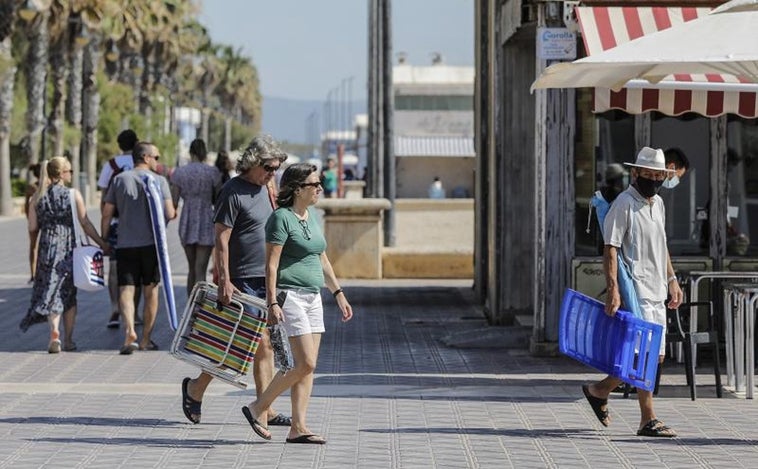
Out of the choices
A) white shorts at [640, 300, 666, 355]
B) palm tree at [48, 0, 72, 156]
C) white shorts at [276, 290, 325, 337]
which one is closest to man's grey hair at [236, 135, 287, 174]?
white shorts at [276, 290, 325, 337]

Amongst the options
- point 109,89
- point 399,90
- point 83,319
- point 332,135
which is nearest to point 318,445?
point 83,319

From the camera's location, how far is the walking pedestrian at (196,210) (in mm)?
15336

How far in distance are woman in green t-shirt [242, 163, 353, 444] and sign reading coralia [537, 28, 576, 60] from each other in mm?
4258

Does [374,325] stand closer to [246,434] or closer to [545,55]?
[545,55]

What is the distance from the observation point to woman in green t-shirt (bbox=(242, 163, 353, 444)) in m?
8.89

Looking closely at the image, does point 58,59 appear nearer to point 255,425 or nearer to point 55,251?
point 55,251

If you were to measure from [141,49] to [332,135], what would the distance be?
108 m

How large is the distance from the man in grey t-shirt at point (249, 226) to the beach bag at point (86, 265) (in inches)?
152

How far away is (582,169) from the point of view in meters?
13.3

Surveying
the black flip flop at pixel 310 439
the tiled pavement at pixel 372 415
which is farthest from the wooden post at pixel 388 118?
the black flip flop at pixel 310 439

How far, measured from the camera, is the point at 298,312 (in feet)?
29.2

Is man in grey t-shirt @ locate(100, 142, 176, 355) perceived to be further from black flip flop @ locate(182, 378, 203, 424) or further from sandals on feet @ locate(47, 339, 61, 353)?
A: black flip flop @ locate(182, 378, 203, 424)

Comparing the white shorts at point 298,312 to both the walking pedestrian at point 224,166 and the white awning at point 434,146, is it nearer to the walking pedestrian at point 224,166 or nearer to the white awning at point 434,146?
the walking pedestrian at point 224,166

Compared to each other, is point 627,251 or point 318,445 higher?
point 627,251
